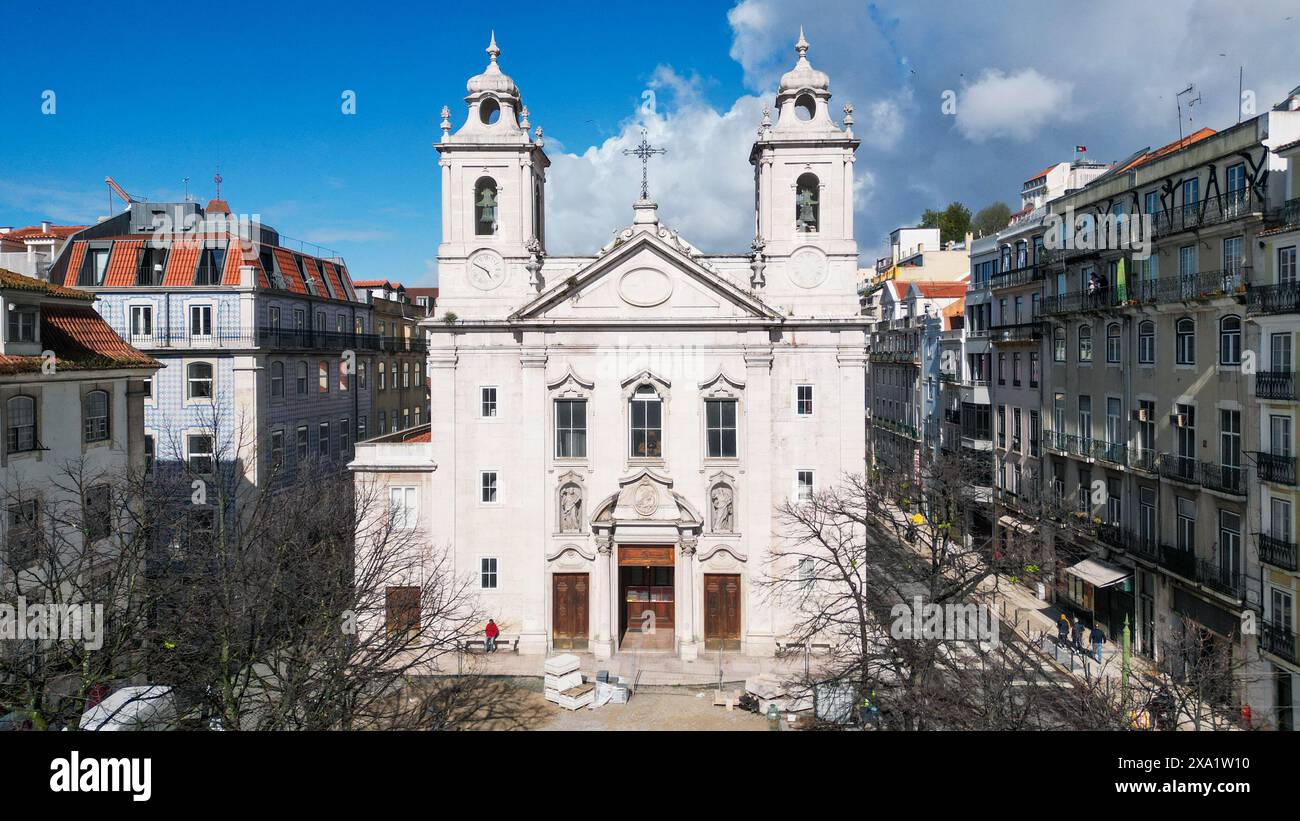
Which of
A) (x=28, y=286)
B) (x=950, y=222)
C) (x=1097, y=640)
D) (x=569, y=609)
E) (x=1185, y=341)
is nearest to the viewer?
(x=28, y=286)

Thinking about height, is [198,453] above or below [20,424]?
below

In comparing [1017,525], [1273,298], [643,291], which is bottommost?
[1017,525]

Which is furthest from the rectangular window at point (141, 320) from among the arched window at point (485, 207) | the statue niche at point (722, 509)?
the statue niche at point (722, 509)

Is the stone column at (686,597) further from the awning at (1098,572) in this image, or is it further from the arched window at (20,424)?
the arched window at (20,424)

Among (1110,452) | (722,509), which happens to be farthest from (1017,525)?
(722,509)

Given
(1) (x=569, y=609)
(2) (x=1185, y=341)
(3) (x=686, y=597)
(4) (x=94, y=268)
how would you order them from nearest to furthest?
(2) (x=1185, y=341) < (3) (x=686, y=597) < (1) (x=569, y=609) < (4) (x=94, y=268)

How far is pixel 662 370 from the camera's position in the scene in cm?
3472

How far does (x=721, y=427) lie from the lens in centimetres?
3469

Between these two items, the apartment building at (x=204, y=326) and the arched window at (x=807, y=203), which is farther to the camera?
the apartment building at (x=204, y=326)

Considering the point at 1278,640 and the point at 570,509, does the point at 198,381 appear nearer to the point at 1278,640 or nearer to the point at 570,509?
the point at 570,509

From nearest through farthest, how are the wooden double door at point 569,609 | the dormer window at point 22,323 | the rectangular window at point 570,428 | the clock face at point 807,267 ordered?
the dormer window at point 22,323, the wooden double door at point 569,609, the rectangular window at point 570,428, the clock face at point 807,267

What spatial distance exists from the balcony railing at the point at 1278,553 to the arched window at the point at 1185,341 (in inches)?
303

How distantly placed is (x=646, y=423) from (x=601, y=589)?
734cm

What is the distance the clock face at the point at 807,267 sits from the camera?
35.3 metres
